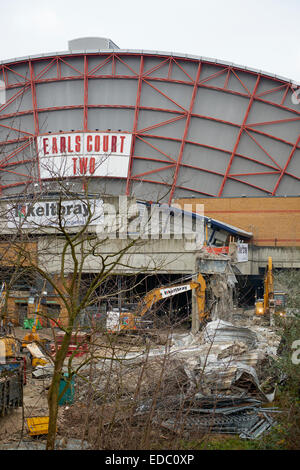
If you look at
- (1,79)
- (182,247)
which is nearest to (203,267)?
(182,247)

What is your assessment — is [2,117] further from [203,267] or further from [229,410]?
[229,410]

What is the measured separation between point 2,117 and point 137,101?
38.8 ft

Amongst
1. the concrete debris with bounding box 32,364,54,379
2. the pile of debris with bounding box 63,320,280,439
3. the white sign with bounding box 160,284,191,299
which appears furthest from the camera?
the white sign with bounding box 160,284,191,299

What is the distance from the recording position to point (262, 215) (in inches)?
1547

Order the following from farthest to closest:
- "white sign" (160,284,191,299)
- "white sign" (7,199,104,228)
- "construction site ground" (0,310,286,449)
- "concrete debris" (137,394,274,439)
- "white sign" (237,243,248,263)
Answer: "white sign" (237,243,248,263) → "white sign" (160,284,191,299) → "concrete debris" (137,394,274,439) → "construction site ground" (0,310,286,449) → "white sign" (7,199,104,228)

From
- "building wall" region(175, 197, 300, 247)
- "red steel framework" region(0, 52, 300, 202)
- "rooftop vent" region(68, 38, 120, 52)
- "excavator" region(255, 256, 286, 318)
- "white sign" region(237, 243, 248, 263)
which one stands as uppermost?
"rooftop vent" region(68, 38, 120, 52)

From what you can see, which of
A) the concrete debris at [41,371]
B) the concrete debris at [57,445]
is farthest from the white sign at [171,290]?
the concrete debris at [57,445]

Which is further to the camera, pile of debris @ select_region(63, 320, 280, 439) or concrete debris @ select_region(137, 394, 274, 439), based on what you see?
concrete debris @ select_region(137, 394, 274, 439)

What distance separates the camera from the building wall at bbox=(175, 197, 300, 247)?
38656mm

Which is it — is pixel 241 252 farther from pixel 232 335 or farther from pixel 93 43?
pixel 93 43

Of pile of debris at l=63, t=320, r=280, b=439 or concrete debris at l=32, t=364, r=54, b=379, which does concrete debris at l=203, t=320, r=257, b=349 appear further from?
concrete debris at l=32, t=364, r=54, b=379

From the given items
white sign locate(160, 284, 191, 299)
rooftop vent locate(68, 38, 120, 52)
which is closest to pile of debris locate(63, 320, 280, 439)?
white sign locate(160, 284, 191, 299)

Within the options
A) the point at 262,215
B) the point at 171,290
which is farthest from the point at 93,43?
the point at 171,290

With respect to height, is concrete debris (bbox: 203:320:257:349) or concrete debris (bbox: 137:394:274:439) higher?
concrete debris (bbox: 203:320:257:349)
